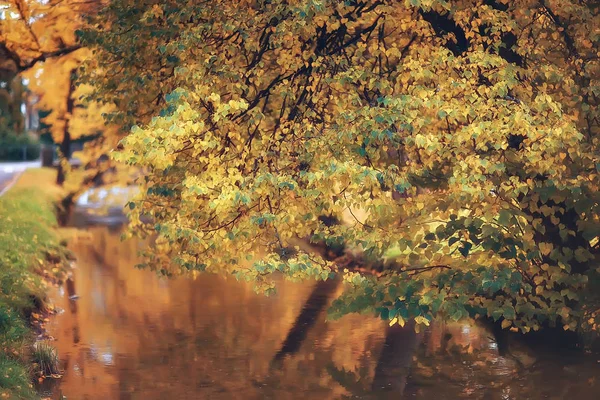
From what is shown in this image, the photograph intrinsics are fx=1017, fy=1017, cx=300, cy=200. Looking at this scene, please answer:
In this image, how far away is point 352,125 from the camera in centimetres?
1159

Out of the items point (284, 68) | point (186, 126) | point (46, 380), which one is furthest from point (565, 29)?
point (46, 380)

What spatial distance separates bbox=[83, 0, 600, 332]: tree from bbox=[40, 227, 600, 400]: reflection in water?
3.76 feet

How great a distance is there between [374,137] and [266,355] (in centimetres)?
560

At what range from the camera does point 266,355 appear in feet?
51.6

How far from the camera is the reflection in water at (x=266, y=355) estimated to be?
44.6 ft

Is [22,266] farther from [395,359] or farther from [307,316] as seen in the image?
[395,359]

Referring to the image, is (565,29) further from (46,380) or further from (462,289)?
(46,380)

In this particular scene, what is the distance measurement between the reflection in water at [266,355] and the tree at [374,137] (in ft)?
3.76

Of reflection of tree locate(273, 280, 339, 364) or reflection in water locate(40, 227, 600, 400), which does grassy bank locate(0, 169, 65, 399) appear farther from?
reflection of tree locate(273, 280, 339, 364)

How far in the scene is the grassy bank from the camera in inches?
489

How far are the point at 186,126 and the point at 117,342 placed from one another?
264 inches

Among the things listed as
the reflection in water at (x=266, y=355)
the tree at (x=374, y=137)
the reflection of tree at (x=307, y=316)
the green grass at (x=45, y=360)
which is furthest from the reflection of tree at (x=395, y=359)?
the green grass at (x=45, y=360)

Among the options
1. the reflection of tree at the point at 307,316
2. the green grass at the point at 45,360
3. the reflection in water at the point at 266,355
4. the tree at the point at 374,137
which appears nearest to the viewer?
the tree at the point at 374,137

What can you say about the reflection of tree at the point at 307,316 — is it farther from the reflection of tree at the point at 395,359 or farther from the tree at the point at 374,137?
the tree at the point at 374,137
